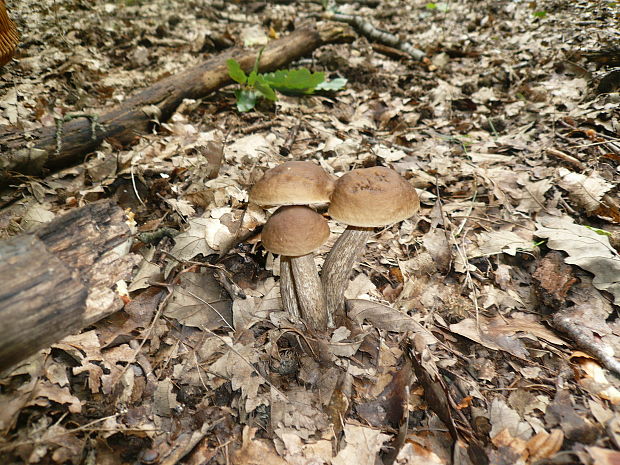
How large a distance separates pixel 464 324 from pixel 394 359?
0.65m

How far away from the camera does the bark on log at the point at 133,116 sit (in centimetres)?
346

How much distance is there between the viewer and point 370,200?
2.01 meters

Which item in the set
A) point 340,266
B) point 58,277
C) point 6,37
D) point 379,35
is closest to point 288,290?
point 340,266

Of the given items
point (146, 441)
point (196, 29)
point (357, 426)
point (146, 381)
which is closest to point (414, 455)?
point (357, 426)

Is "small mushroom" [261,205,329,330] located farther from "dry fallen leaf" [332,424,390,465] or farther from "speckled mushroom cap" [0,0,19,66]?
"speckled mushroom cap" [0,0,19,66]

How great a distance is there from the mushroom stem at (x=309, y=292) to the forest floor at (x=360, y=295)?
0.12m

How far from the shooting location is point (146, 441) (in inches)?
77.9

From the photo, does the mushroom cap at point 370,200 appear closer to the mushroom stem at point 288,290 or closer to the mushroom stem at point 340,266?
the mushroom stem at point 340,266

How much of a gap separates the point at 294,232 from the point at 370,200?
0.51 meters

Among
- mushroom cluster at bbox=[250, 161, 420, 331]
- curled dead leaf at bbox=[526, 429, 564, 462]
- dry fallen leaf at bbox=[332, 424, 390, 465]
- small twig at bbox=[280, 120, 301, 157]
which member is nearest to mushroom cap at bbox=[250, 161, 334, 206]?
mushroom cluster at bbox=[250, 161, 420, 331]

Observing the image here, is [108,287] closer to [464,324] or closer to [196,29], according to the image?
[464,324]

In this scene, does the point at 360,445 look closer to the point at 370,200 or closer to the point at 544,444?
the point at 544,444

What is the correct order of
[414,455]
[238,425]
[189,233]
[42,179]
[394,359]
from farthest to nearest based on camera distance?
[42,179]
[189,233]
[394,359]
[238,425]
[414,455]

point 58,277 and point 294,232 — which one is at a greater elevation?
point 58,277
